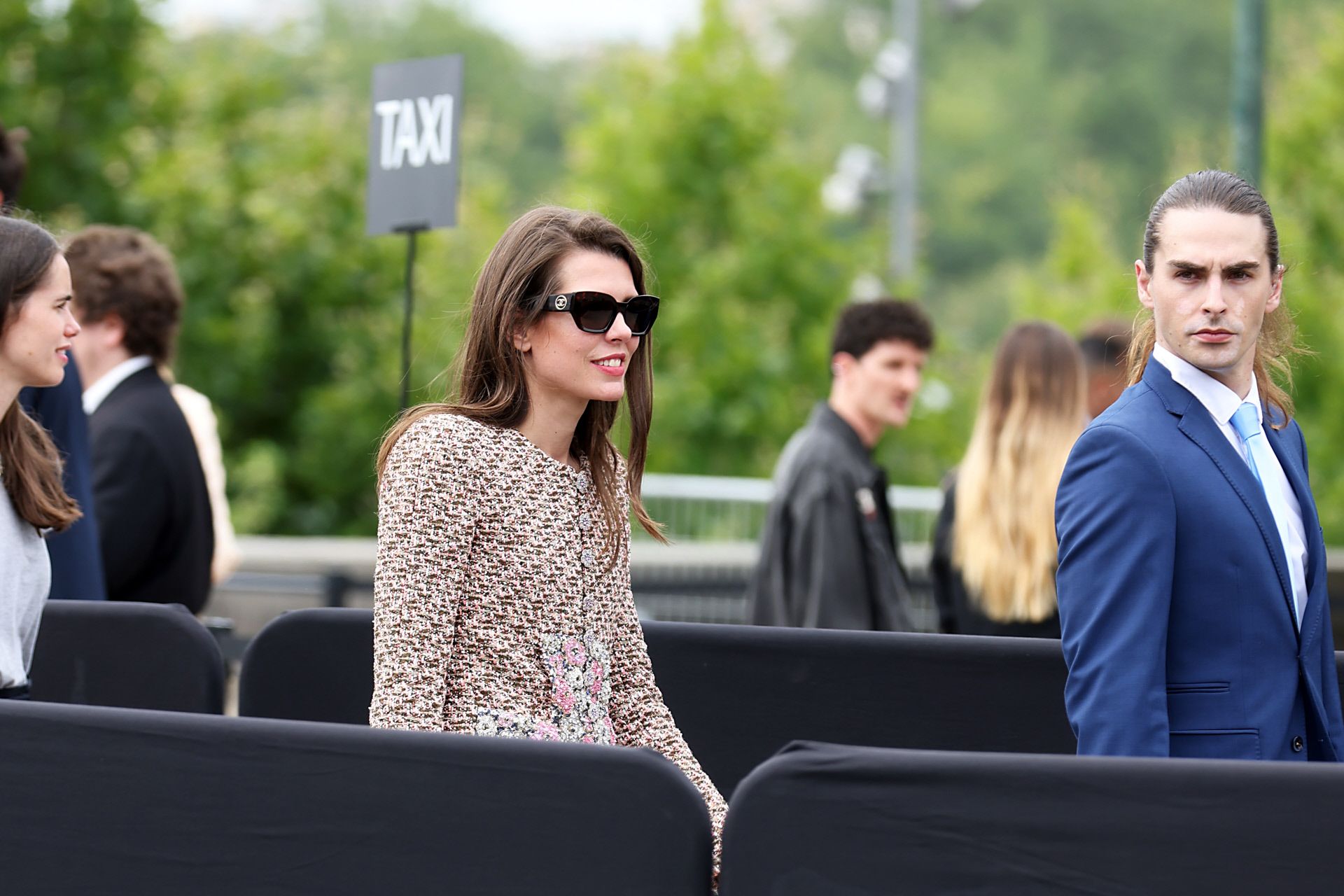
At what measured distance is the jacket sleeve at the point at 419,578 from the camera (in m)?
2.74

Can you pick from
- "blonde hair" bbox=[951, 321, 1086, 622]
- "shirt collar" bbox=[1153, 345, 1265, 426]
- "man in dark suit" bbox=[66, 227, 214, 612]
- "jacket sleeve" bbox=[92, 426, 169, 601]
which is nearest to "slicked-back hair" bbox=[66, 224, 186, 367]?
"man in dark suit" bbox=[66, 227, 214, 612]

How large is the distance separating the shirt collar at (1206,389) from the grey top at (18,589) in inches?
88.6

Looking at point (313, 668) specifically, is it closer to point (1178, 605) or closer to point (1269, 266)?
point (1178, 605)

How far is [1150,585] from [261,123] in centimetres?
1287

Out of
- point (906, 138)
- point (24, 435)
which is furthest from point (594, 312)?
point (906, 138)

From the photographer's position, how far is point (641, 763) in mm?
2361

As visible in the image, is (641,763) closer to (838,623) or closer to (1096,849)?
(1096,849)

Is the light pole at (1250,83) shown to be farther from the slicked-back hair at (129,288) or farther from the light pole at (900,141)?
the slicked-back hair at (129,288)

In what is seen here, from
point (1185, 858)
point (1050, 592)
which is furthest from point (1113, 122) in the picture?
point (1185, 858)

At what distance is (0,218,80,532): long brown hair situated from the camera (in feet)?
11.2

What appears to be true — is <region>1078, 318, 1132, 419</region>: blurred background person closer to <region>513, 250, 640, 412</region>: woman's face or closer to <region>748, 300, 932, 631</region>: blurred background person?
<region>748, 300, 932, 631</region>: blurred background person

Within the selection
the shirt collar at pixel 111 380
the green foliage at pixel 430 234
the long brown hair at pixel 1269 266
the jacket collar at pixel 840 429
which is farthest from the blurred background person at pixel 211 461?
the green foliage at pixel 430 234

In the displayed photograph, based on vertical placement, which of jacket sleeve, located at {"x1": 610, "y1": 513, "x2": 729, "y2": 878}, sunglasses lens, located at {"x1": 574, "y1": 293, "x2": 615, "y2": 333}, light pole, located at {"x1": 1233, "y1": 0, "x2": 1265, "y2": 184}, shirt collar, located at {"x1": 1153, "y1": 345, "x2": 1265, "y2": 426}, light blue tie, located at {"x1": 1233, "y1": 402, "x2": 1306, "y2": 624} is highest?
light pole, located at {"x1": 1233, "y1": 0, "x2": 1265, "y2": 184}

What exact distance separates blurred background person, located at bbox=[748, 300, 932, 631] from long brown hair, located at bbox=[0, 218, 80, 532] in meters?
2.59
